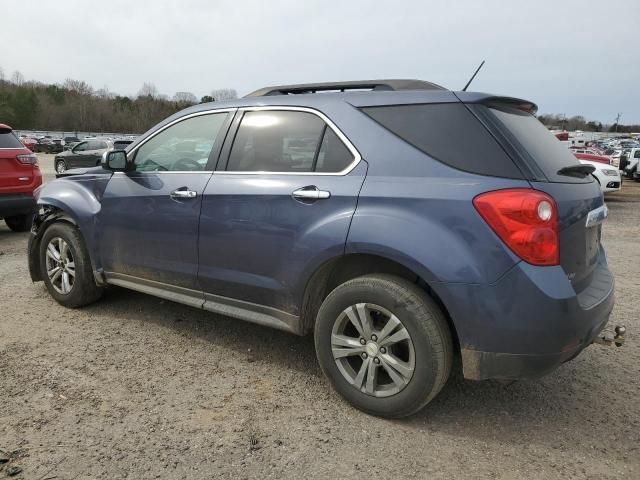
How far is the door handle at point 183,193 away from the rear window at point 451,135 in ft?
4.44

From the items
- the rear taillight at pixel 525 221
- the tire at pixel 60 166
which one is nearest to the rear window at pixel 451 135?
the rear taillight at pixel 525 221

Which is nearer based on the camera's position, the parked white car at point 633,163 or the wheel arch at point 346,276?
the wheel arch at point 346,276

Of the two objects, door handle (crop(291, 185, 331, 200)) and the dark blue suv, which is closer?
the dark blue suv

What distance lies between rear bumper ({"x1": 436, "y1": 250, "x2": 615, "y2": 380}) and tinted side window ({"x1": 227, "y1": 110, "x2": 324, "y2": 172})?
1.20m

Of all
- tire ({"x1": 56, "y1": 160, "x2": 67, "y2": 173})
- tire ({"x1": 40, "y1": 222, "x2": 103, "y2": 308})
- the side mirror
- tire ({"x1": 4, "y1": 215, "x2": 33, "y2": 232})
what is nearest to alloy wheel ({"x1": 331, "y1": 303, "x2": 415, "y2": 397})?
the side mirror

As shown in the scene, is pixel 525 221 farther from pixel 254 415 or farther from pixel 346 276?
pixel 254 415

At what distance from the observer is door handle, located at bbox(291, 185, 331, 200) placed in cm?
286

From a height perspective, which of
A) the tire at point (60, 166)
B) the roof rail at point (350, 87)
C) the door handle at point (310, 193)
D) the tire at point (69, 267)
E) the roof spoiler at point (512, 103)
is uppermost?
the roof rail at point (350, 87)

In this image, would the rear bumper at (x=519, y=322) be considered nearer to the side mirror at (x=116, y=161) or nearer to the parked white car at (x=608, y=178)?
the side mirror at (x=116, y=161)

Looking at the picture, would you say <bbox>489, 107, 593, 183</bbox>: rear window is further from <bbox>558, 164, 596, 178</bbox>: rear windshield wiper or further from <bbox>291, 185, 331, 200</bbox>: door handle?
<bbox>291, 185, 331, 200</bbox>: door handle

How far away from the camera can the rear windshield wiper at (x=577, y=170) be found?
8.96 ft

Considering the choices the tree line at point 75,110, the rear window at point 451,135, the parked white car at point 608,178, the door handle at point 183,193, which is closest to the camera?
the rear window at point 451,135

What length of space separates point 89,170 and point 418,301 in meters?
3.10

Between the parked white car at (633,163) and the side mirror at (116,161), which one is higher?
the side mirror at (116,161)
